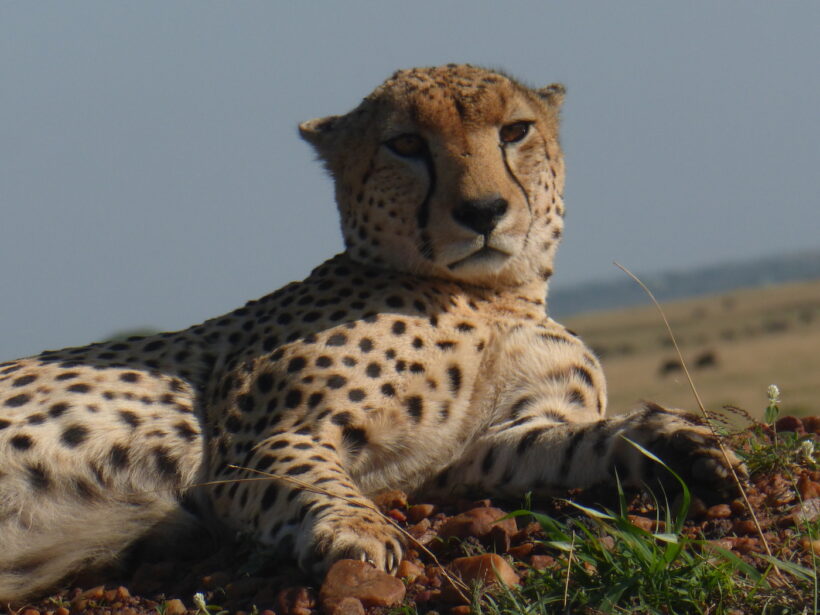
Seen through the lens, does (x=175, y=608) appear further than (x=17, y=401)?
No

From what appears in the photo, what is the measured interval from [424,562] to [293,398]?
0.71 metres

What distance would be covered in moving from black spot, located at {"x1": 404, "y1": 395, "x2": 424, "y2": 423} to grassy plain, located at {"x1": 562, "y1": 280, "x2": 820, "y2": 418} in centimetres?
189

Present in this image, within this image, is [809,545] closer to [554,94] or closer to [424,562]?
[424,562]

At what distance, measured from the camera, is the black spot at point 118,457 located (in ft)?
10.1

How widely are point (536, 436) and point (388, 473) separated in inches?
15.7

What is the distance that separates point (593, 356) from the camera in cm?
364

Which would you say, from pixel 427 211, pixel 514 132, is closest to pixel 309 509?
pixel 427 211

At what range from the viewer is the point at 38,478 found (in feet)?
9.92

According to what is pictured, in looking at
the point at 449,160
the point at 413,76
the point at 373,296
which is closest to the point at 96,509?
the point at 373,296

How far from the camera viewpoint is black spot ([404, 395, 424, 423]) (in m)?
3.19

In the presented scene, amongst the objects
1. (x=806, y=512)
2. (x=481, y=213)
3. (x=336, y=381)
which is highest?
(x=481, y=213)

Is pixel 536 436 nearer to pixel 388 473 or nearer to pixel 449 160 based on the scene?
pixel 388 473

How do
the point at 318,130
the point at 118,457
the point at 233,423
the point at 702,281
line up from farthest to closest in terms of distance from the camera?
the point at 702,281 < the point at 318,130 < the point at 233,423 < the point at 118,457

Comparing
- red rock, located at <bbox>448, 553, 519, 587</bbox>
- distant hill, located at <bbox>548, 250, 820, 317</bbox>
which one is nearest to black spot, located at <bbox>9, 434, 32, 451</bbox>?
red rock, located at <bbox>448, 553, 519, 587</bbox>
